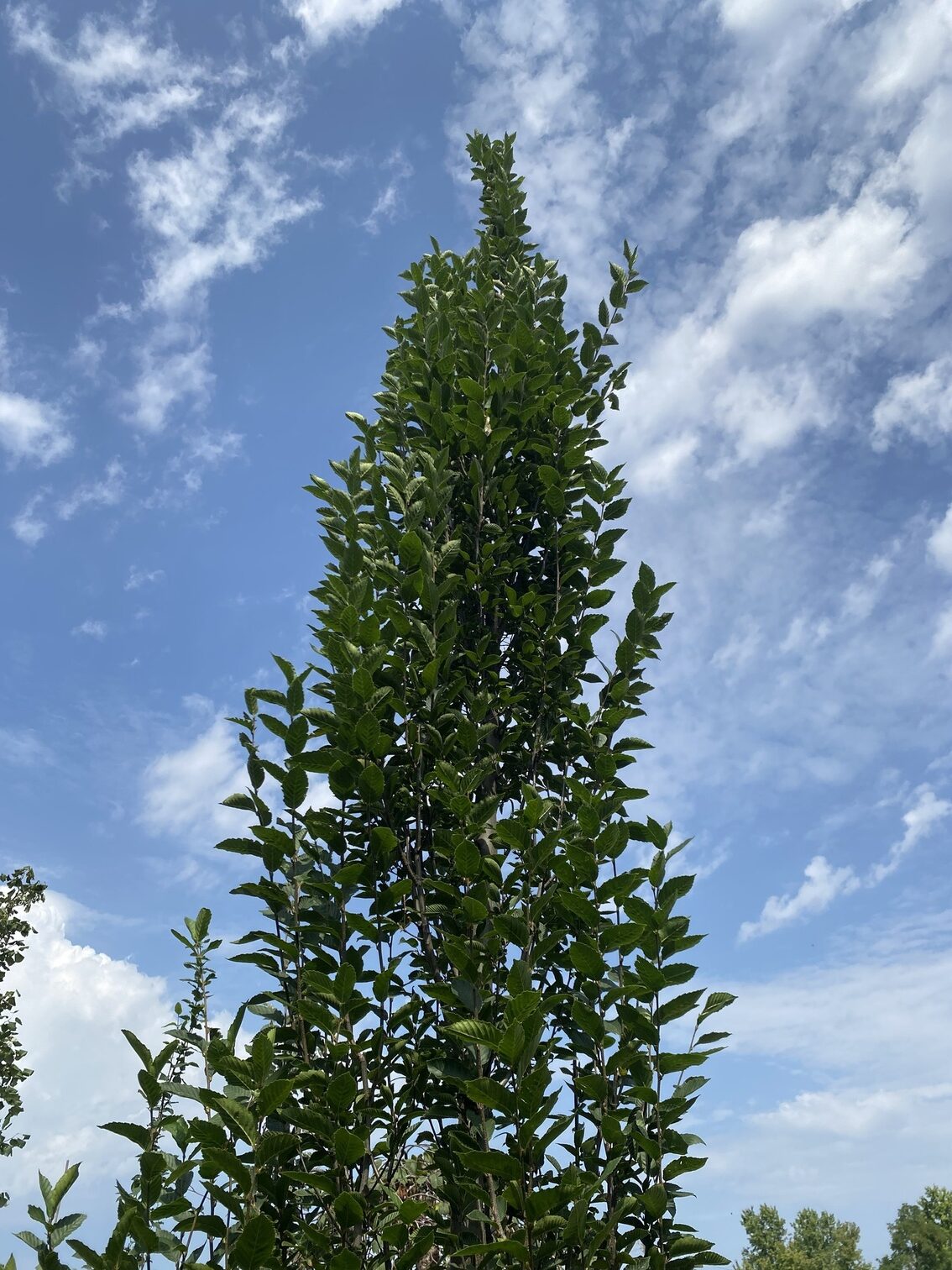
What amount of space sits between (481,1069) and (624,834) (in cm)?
112

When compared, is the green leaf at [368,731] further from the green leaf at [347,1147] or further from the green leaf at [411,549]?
the green leaf at [347,1147]

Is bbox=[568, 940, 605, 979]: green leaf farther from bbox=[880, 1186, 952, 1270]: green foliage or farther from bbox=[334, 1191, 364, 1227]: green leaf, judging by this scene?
bbox=[880, 1186, 952, 1270]: green foliage

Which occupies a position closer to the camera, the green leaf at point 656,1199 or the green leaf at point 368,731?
the green leaf at point 656,1199

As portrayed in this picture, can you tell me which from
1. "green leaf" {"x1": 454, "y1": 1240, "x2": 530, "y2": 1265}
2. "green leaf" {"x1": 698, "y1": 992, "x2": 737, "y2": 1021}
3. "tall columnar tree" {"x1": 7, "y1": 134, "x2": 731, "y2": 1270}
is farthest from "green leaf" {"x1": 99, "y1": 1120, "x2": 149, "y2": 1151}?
"green leaf" {"x1": 698, "y1": 992, "x2": 737, "y2": 1021}

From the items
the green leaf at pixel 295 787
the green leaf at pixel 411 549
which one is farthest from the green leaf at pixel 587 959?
the green leaf at pixel 411 549

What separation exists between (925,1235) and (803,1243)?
49.3ft

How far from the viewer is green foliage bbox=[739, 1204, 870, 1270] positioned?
204 feet

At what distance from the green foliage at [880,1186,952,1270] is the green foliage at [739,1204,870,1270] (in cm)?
331

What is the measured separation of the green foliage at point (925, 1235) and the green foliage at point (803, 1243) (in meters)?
3.31

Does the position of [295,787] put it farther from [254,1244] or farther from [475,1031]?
[254,1244]

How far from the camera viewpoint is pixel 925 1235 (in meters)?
61.8

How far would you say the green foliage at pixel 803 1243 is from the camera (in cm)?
6209

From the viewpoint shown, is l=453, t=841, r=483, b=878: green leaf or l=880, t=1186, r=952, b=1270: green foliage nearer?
l=453, t=841, r=483, b=878: green leaf

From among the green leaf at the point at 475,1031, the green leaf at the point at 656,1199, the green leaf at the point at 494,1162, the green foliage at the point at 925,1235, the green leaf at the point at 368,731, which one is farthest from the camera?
the green foliage at the point at 925,1235
